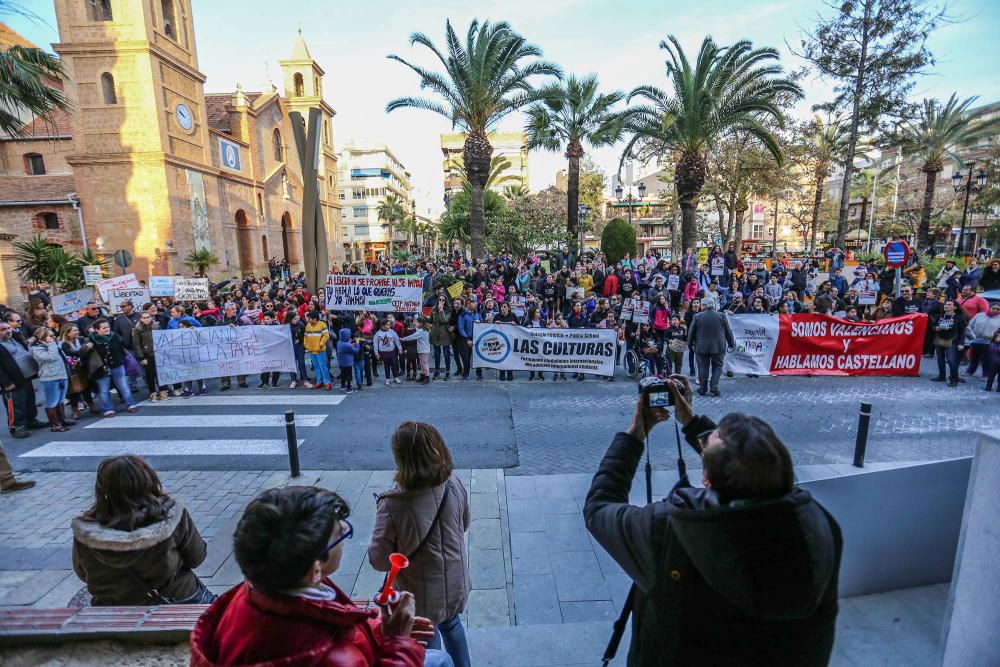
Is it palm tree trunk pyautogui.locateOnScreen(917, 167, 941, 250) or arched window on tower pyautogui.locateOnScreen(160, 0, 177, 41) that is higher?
arched window on tower pyautogui.locateOnScreen(160, 0, 177, 41)

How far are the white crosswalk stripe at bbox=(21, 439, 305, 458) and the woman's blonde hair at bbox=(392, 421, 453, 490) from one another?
592 cm

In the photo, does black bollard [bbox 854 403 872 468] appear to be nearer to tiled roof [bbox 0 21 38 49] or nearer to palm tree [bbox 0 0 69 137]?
palm tree [bbox 0 0 69 137]

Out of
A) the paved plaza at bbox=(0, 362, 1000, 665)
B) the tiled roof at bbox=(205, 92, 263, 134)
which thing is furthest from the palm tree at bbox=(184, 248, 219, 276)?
the paved plaza at bbox=(0, 362, 1000, 665)

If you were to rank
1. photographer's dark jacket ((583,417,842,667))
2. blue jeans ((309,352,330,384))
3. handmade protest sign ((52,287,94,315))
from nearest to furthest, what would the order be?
photographer's dark jacket ((583,417,842,667)) → blue jeans ((309,352,330,384)) → handmade protest sign ((52,287,94,315))

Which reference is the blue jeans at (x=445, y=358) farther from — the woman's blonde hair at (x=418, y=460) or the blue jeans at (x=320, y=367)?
the woman's blonde hair at (x=418, y=460)

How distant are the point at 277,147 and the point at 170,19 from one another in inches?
507

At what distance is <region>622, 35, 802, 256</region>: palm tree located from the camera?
19.3 m

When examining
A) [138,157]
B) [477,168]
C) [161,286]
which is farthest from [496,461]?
[138,157]

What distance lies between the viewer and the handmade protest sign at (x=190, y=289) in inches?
631

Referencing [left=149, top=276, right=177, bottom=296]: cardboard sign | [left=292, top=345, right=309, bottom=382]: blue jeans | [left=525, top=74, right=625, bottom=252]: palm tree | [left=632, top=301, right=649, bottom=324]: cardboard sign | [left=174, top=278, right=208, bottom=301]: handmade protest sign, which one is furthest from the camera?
[left=525, top=74, right=625, bottom=252]: palm tree

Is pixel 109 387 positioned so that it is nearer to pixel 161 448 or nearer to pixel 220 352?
pixel 220 352

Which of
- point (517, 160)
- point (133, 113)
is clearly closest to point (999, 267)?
point (133, 113)

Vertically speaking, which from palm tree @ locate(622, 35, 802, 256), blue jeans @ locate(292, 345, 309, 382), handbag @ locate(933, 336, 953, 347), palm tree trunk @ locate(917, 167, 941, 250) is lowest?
blue jeans @ locate(292, 345, 309, 382)

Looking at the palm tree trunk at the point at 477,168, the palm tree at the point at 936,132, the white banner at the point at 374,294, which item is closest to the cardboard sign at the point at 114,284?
the white banner at the point at 374,294
